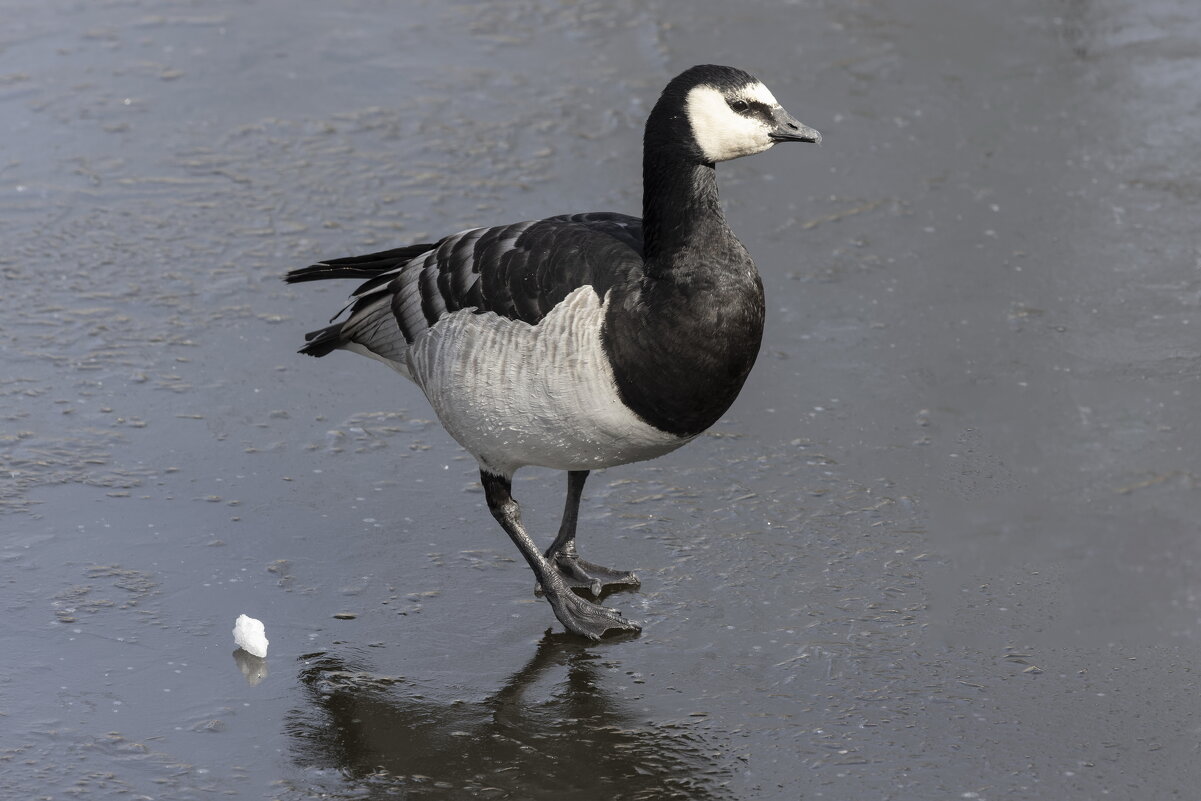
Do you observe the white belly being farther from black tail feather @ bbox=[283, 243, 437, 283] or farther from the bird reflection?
the bird reflection

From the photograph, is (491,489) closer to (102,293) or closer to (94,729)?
(94,729)

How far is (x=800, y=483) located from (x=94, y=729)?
2.72 meters

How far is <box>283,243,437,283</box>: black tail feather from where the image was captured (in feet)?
18.7

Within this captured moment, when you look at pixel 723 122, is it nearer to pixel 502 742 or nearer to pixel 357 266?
pixel 357 266

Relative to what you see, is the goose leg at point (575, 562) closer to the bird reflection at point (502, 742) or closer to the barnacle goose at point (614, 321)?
the barnacle goose at point (614, 321)

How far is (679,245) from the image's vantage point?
4.86m

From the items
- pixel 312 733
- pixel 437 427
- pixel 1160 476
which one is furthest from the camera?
pixel 437 427

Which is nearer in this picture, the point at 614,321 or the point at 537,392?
the point at 614,321

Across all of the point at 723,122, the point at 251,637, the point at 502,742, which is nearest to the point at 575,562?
the point at 502,742

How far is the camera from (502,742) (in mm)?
4586

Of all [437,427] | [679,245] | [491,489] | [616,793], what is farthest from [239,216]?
[616,793]

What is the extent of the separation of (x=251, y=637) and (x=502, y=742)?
0.93 metres

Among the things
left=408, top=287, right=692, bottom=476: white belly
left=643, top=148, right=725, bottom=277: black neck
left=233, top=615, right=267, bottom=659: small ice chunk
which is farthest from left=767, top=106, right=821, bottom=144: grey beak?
left=233, top=615, right=267, bottom=659: small ice chunk

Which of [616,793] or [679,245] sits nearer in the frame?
→ [616,793]
